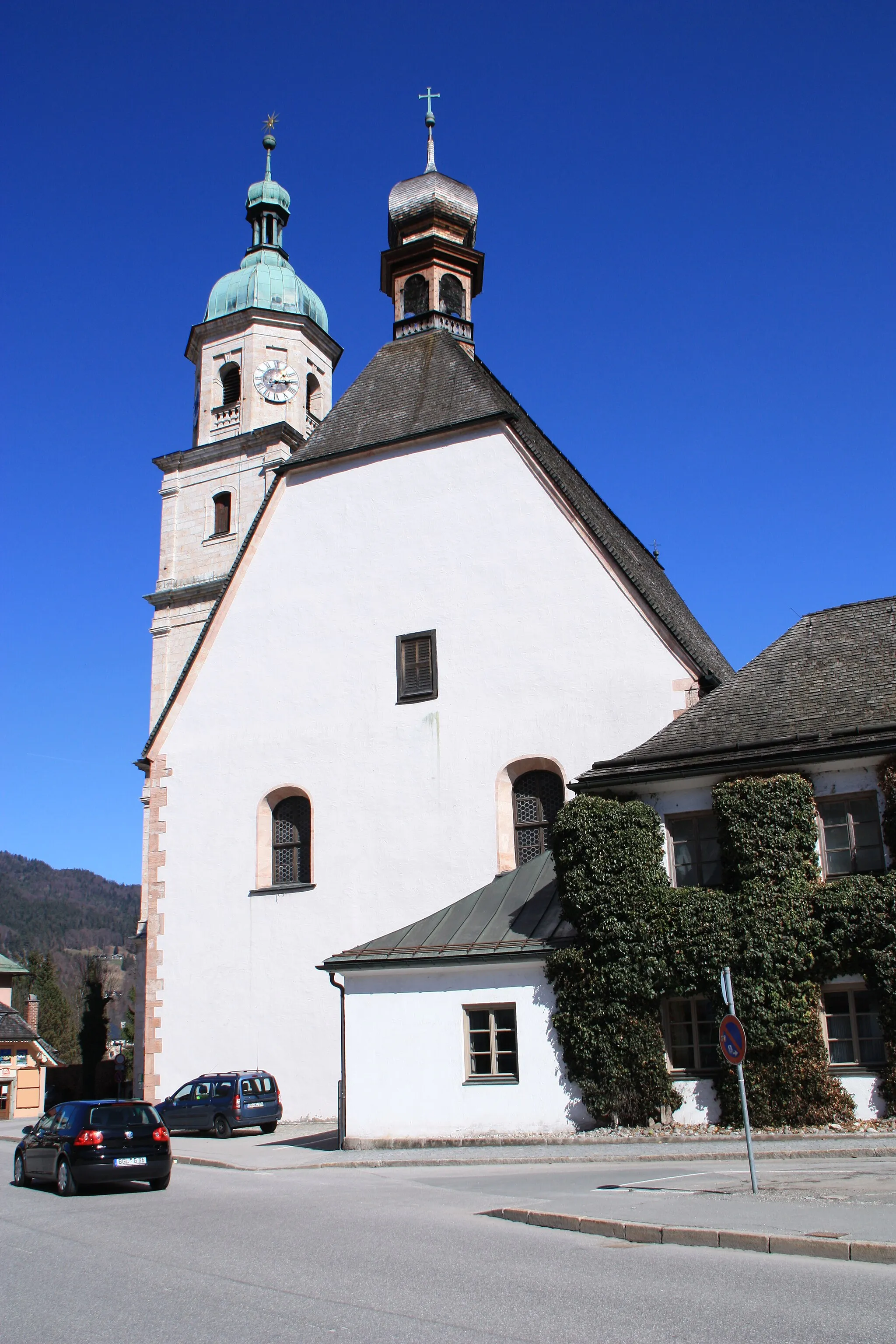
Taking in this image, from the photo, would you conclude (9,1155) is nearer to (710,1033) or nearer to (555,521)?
(710,1033)

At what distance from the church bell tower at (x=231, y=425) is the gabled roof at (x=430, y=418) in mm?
18079

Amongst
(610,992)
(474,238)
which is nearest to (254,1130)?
(610,992)

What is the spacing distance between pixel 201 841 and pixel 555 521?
Result: 8.91m

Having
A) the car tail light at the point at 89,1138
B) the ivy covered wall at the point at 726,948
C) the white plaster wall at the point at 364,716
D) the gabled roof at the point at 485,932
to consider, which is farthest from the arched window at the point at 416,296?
the car tail light at the point at 89,1138

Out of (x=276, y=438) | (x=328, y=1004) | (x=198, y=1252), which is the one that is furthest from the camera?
(x=276, y=438)

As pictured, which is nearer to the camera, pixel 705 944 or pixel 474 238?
pixel 705 944

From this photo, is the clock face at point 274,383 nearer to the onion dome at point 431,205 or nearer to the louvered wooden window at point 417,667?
the onion dome at point 431,205

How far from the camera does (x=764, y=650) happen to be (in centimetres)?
1850

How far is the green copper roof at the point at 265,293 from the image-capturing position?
157 feet

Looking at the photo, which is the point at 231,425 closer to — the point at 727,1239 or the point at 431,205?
the point at 431,205

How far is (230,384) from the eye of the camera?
1880 inches

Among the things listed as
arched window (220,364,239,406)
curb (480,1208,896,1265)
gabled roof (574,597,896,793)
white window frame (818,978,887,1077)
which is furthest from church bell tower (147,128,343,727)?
curb (480,1208,896,1265)

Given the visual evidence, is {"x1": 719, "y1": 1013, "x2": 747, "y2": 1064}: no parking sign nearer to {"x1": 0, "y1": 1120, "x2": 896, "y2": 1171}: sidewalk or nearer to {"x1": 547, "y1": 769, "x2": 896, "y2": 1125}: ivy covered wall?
A: {"x1": 0, "y1": 1120, "x2": 896, "y2": 1171}: sidewalk

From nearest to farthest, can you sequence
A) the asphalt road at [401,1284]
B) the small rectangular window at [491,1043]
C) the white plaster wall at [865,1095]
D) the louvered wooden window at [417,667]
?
the asphalt road at [401,1284] → the white plaster wall at [865,1095] → the small rectangular window at [491,1043] → the louvered wooden window at [417,667]
